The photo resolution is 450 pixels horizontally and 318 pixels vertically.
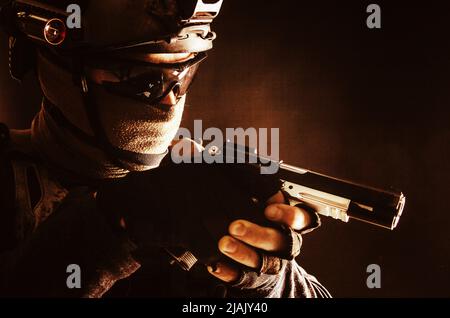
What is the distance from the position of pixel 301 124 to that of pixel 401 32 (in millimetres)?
494

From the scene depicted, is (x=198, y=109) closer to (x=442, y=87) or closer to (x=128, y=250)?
(x=128, y=250)

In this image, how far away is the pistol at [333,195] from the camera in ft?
3.28

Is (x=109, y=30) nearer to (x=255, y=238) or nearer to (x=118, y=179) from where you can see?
(x=118, y=179)

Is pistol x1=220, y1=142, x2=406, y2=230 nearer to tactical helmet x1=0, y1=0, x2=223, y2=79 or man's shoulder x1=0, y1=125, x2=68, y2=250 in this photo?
tactical helmet x1=0, y1=0, x2=223, y2=79

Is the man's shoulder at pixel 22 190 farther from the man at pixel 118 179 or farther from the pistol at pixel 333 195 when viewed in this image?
the pistol at pixel 333 195

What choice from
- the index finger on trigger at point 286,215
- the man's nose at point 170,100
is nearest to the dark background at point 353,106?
the man's nose at point 170,100

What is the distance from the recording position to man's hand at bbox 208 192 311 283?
973 mm

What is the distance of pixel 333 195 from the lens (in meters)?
1.03

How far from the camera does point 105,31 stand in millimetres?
1035

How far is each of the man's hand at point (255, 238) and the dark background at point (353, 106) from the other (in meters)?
0.74

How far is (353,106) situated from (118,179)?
104cm

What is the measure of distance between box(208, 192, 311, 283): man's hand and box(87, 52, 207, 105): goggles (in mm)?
355

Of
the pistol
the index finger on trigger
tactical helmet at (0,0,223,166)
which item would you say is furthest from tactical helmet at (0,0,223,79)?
the index finger on trigger
